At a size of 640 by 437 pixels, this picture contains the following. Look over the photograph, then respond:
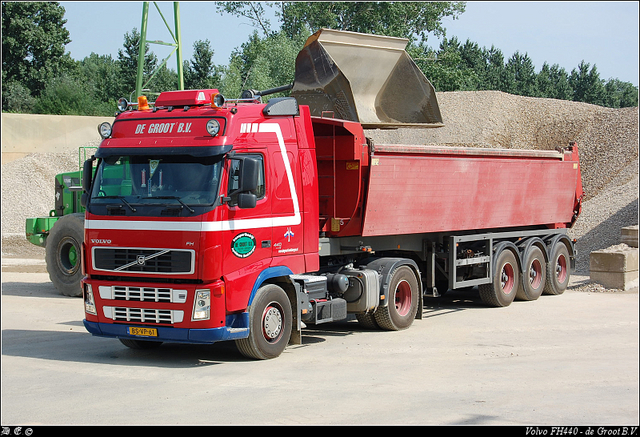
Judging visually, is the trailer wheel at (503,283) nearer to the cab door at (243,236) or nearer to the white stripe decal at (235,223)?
the white stripe decal at (235,223)

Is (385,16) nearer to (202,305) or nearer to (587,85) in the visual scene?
(587,85)

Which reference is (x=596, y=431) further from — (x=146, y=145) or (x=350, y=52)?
(x=350, y=52)

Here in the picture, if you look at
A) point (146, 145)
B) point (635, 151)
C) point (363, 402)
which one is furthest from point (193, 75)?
point (363, 402)

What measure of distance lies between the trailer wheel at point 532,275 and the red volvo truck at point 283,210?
145 cm

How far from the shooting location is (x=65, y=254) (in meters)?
16.6

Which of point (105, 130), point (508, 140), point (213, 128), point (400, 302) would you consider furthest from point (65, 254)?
point (508, 140)

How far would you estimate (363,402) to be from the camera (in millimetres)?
7332

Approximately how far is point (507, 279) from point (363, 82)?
499 centimetres

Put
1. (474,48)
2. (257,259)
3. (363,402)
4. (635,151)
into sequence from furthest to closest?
1. (474,48)
2. (635,151)
3. (257,259)
4. (363,402)

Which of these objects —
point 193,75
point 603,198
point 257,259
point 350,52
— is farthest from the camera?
point 193,75

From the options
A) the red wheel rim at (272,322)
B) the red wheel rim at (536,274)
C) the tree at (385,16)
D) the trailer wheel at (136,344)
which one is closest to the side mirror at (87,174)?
the trailer wheel at (136,344)

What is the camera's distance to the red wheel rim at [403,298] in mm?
12281

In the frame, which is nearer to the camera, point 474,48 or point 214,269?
point 214,269

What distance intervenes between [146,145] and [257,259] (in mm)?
1986
